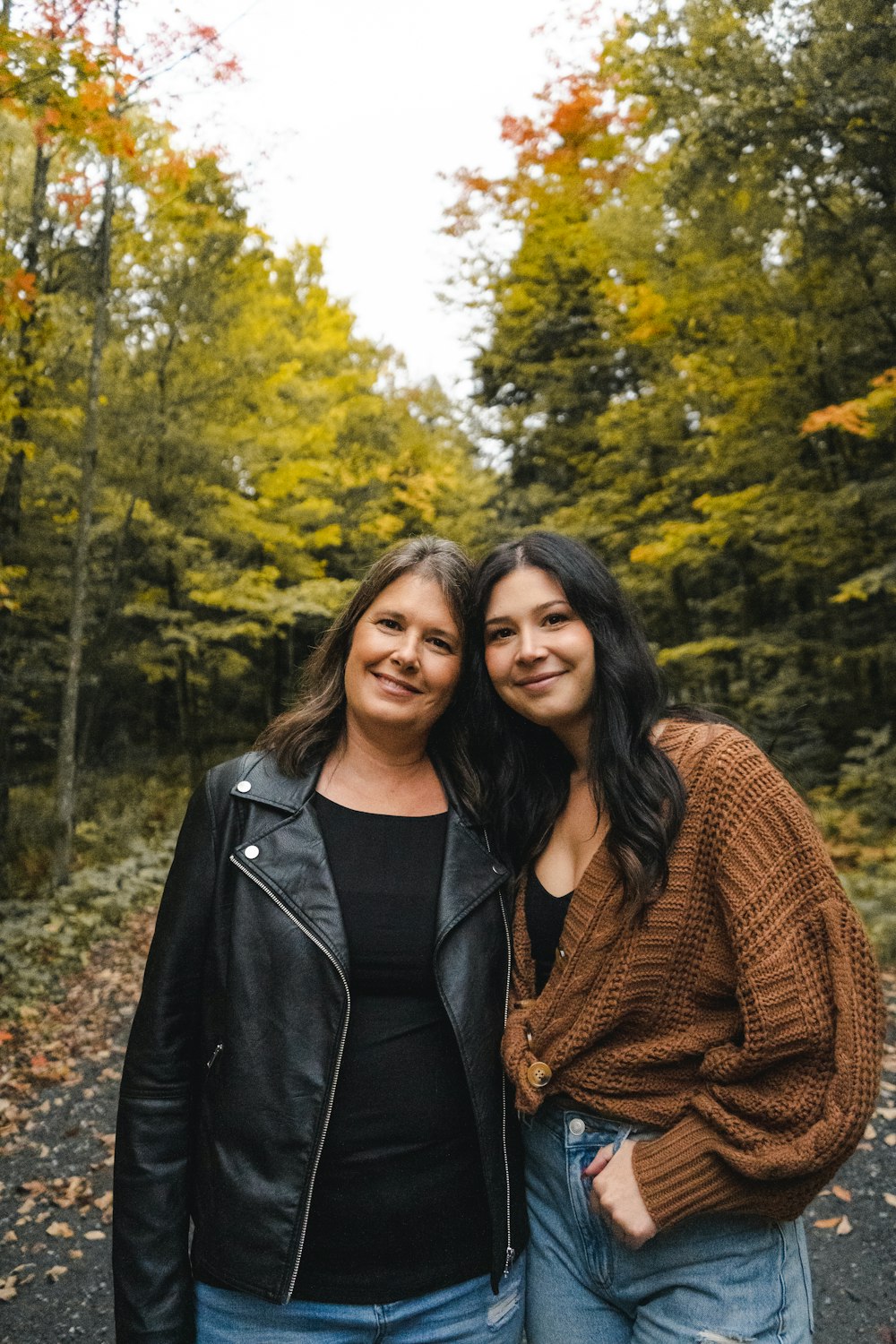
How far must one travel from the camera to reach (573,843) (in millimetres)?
2078

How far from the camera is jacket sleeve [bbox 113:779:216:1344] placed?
184cm

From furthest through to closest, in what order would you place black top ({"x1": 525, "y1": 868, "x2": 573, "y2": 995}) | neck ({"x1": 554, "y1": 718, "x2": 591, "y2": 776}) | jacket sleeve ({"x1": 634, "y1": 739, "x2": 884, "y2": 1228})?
1. neck ({"x1": 554, "y1": 718, "x2": 591, "y2": 776})
2. black top ({"x1": 525, "y1": 868, "x2": 573, "y2": 995})
3. jacket sleeve ({"x1": 634, "y1": 739, "x2": 884, "y2": 1228})

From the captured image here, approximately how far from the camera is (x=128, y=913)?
8609 mm

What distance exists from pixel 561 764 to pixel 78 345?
32.5ft

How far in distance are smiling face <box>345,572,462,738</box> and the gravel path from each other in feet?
9.81

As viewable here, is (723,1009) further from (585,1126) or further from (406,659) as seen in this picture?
(406,659)

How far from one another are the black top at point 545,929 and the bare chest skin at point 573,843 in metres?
0.03

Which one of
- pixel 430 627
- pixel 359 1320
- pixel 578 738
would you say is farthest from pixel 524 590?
pixel 359 1320

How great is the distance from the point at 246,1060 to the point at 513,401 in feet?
44.2

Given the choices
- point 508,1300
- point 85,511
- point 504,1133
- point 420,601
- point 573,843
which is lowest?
point 508,1300

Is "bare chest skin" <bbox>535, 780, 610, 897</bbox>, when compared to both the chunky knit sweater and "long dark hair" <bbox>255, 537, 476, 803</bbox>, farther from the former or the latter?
"long dark hair" <bbox>255, 537, 476, 803</bbox>

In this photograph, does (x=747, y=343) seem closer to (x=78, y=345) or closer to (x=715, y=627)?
(x=715, y=627)

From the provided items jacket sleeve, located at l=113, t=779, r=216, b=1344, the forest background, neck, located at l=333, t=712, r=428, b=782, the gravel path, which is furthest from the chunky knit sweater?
the forest background

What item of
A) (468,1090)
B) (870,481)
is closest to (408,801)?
(468,1090)
